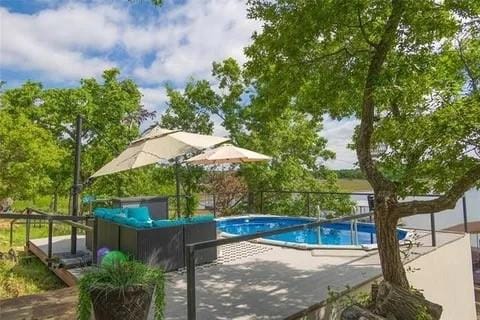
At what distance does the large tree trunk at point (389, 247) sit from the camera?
4305 mm

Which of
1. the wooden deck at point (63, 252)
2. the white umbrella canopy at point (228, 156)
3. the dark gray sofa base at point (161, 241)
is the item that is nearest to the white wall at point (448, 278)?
the dark gray sofa base at point (161, 241)

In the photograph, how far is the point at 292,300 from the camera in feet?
15.0

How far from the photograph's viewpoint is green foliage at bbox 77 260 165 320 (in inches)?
127

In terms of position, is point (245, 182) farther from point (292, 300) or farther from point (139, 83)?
point (292, 300)

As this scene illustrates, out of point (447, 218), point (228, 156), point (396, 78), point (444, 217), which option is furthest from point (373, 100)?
point (447, 218)

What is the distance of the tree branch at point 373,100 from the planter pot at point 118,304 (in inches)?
116

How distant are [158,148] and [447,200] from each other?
471 cm

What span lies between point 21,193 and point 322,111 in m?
10.2

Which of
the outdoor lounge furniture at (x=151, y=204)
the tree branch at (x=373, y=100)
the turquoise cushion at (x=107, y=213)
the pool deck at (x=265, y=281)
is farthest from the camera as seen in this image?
the outdoor lounge furniture at (x=151, y=204)

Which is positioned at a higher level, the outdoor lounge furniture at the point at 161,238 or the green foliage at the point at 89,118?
the green foliage at the point at 89,118

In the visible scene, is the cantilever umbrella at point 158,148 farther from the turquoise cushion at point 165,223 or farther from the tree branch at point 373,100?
the tree branch at point 373,100

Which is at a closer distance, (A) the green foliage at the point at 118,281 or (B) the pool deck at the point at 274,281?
(A) the green foliage at the point at 118,281

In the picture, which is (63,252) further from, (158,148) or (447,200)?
(447,200)

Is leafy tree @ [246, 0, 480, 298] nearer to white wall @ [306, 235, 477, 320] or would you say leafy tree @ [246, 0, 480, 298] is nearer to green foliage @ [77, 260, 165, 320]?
white wall @ [306, 235, 477, 320]
